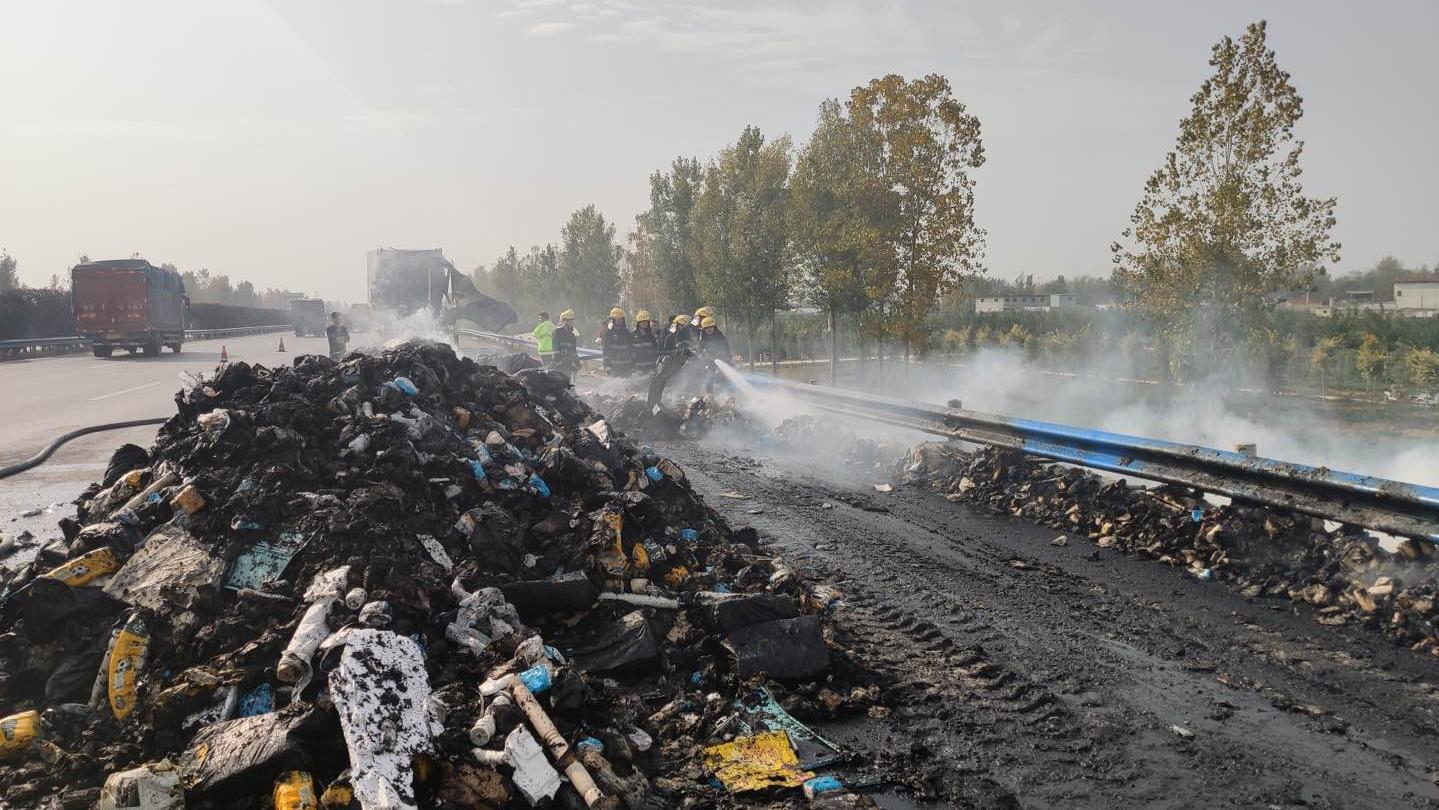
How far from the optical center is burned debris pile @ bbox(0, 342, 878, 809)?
3584 millimetres

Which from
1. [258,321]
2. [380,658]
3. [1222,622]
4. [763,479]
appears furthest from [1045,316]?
[258,321]

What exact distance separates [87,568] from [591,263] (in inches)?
1855

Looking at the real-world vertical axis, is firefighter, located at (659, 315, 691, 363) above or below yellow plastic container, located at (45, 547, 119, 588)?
above

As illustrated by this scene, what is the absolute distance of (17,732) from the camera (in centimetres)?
384

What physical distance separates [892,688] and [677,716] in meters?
1.11

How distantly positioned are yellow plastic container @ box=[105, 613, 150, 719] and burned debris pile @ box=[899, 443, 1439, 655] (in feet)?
20.6

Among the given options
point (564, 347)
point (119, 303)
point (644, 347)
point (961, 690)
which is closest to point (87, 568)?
point (961, 690)

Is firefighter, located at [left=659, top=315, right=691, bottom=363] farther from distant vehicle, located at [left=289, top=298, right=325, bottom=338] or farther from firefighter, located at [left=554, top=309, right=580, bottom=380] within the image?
distant vehicle, located at [left=289, top=298, right=325, bottom=338]

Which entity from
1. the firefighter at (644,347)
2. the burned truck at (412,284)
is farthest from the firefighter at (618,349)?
the burned truck at (412,284)

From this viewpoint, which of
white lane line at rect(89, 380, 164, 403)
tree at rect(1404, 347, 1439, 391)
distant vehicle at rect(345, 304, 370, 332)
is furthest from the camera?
distant vehicle at rect(345, 304, 370, 332)

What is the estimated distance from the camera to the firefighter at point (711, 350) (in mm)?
14805

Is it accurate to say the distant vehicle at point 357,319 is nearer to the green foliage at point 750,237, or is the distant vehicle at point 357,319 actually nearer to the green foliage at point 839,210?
the green foliage at point 750,237

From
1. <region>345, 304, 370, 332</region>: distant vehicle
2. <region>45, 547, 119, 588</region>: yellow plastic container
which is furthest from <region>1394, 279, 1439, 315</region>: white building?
<region>45, 547, 119, 588</region>: yellow plastic container

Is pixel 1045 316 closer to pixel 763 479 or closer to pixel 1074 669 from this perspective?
pixel 763 479
